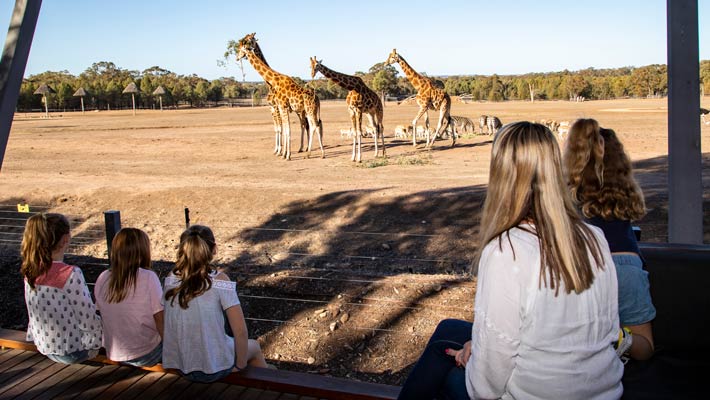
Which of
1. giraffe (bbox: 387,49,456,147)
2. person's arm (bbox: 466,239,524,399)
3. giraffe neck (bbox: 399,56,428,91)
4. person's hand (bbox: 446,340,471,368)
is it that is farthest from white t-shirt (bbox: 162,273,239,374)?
giraffe neck (bbox: 399,56,428,91)

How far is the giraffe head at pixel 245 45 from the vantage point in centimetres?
1941

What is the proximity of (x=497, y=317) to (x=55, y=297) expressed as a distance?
264 centimetres

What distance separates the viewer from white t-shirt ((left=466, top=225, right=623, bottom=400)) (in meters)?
1.96

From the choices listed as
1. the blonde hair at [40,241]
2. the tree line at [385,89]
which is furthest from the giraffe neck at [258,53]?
the tree line at [385,89]

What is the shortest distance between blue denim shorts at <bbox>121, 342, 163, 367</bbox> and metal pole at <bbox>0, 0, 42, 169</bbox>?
61.1 inches

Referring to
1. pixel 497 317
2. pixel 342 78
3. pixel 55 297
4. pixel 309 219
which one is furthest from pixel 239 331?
pixel 342 78

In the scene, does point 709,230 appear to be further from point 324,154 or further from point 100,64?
point 100,64

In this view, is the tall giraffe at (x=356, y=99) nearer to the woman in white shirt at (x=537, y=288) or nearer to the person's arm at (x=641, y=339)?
the person's arm at (x=641, y=339)

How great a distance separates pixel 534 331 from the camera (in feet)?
6.50

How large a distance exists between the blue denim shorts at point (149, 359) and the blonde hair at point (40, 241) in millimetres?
716

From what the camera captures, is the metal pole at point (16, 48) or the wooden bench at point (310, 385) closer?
the wooden bench at point (310, 385)

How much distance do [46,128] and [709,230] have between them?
30.4m

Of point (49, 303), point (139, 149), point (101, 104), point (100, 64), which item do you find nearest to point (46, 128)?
point (139, 149)

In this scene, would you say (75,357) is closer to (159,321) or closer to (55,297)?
(55,297)
